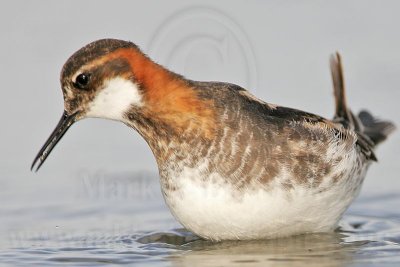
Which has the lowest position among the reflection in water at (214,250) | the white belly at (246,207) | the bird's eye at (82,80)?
the reflection in water at (214,250)

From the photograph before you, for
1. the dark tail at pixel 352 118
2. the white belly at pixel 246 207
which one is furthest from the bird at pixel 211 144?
the dark tail at pixel 352 118

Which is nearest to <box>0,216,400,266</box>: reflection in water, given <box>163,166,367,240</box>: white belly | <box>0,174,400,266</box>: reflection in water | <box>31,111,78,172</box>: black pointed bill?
<box>0,174,400,266</box>: reflection in water

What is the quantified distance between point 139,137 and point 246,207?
14.9 ft

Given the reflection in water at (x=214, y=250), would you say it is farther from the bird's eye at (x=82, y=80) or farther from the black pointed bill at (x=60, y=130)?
the bird's eye at (x=82, y=80)

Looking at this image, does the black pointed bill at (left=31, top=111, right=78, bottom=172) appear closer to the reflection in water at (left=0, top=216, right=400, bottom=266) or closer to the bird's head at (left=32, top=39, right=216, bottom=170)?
the bird's head at (left=32, top=39, right=216, bottom=170)

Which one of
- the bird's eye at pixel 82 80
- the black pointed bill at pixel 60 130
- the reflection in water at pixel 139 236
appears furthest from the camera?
the black pointed bill at pixel 60 130

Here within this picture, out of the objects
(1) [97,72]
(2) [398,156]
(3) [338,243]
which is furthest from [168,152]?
(2) [398,156]

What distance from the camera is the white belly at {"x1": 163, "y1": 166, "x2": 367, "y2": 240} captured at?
361 inches

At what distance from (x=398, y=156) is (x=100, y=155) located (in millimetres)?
3705

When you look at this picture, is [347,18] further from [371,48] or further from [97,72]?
[97,72]

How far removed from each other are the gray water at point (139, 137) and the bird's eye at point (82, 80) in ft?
5.28

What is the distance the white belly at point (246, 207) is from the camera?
917 centimetres

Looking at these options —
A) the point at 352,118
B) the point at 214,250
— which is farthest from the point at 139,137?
the point at 214,250

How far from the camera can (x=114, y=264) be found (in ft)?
30.8
